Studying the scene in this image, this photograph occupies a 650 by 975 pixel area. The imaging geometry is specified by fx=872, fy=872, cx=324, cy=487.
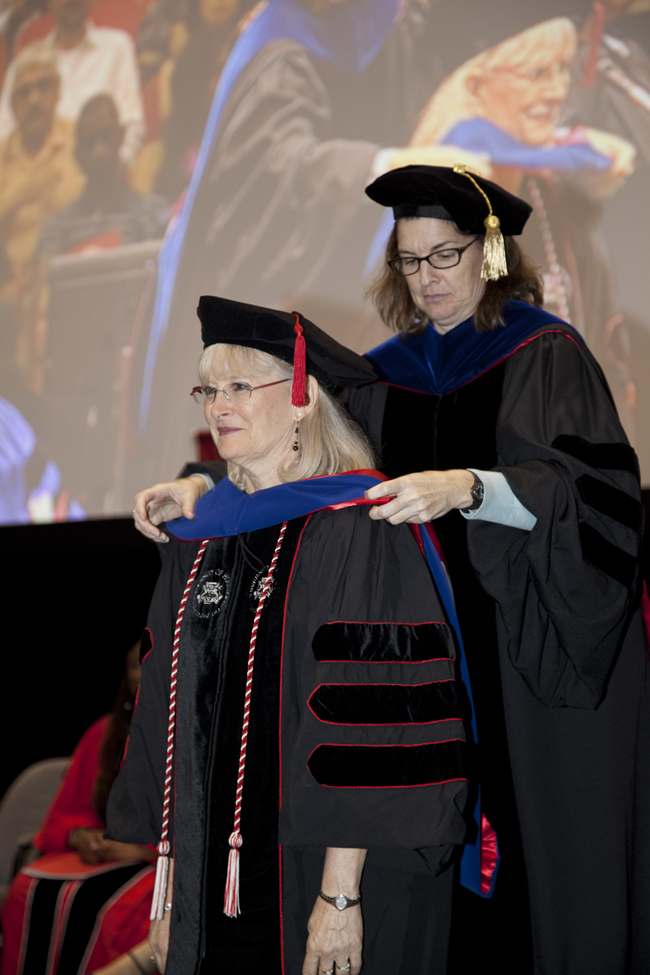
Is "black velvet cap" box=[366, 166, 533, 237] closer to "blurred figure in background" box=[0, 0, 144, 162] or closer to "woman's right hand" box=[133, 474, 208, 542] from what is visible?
"woman's right hand" box=[133, 474, 208, 542]

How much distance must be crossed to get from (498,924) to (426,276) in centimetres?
153

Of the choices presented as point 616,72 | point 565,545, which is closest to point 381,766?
point 565,545

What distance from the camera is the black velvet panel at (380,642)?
1595mm

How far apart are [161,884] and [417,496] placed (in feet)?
3.27

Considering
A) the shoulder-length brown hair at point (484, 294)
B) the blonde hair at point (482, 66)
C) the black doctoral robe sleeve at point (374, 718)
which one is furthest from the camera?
the blonde hair at point (482, 66)

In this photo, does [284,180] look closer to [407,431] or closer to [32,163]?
[32,163]

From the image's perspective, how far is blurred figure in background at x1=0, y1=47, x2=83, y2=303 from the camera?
15.6 ft

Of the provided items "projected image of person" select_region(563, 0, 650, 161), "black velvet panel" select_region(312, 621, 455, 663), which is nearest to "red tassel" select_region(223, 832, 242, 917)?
"black velvet panel" select_region(312, 621, 455, 663)

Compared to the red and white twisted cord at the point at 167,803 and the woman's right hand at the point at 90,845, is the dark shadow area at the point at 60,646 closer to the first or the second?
the woman's right hand at the point at 90,845

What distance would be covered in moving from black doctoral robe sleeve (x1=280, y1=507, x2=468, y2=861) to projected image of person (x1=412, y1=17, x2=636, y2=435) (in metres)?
2.15

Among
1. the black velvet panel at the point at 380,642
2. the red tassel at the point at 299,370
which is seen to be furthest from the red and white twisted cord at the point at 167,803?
the red tassel at the point at 299,370

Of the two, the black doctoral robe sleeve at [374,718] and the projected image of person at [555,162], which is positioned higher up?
the projected image of person at [555,162]

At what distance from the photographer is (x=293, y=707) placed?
1712mm

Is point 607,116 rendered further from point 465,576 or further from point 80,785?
point 80,785
